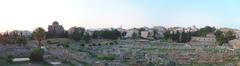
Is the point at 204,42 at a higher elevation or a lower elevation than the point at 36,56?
lower

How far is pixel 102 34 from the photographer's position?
3120 inches

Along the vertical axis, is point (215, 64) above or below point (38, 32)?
below

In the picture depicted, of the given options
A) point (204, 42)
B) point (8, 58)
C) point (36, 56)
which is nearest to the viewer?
point (36, 56)

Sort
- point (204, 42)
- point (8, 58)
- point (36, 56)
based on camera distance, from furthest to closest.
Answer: point (204, 42) → point (8, 58) → point (36, 56)

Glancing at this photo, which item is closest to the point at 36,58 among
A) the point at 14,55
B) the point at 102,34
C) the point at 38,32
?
the point at 14,55

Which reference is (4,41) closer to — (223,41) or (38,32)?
(38,32)

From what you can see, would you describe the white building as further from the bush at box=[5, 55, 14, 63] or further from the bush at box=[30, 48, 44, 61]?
the bush at box=[5, 55, 14, 63]

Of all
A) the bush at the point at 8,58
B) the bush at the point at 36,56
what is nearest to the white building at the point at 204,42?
the bush at the point at 36,56

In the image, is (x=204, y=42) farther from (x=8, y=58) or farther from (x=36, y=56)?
(x=8, y=58)

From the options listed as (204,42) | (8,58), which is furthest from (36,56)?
(204,42)

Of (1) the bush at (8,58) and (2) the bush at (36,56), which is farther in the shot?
(2) the bush at (36,56)

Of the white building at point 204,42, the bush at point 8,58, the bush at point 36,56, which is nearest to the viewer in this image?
the bush at point 8,58

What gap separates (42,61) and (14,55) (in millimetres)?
2290

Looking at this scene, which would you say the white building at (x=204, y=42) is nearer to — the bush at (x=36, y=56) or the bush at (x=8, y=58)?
the bush at (x=36, y=56)
